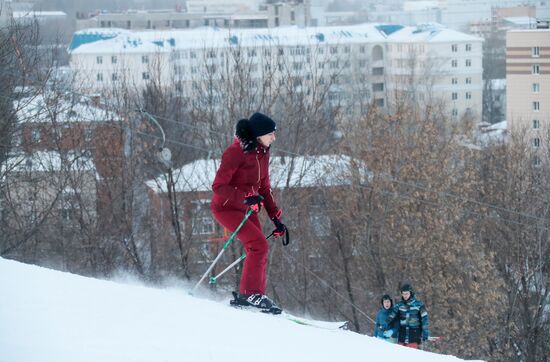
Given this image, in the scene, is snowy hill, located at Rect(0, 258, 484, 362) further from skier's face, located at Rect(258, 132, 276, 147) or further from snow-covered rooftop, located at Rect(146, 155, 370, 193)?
snow-covered rooftop, located at Rect(146, 155, 370, 193)

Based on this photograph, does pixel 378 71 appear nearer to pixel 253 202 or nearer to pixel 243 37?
pixel 243 37

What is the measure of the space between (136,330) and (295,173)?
2102 cm

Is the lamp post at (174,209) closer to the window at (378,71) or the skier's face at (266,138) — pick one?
the skier's face at (266,138)

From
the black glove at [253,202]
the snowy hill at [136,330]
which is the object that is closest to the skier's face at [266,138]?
the black glove at [253,202]

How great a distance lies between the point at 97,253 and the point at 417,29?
78.8 m

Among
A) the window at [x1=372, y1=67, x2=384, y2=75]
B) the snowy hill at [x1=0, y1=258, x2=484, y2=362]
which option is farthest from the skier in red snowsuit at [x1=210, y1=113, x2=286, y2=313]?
the window at [x1=372, y1=67, x2=384, y2=75]

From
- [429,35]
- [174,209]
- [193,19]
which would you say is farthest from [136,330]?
[193,19]

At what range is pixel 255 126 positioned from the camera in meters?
7.71

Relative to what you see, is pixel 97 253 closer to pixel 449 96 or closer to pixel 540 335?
pixel 540 335

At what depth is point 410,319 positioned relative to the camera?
10.8 metres

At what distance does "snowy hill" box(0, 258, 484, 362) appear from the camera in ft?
17.5

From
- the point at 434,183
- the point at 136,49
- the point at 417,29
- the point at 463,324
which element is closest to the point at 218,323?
the point at 463,324

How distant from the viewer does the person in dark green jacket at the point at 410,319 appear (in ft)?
35.5

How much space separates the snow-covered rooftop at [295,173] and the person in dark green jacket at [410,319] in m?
12.9
